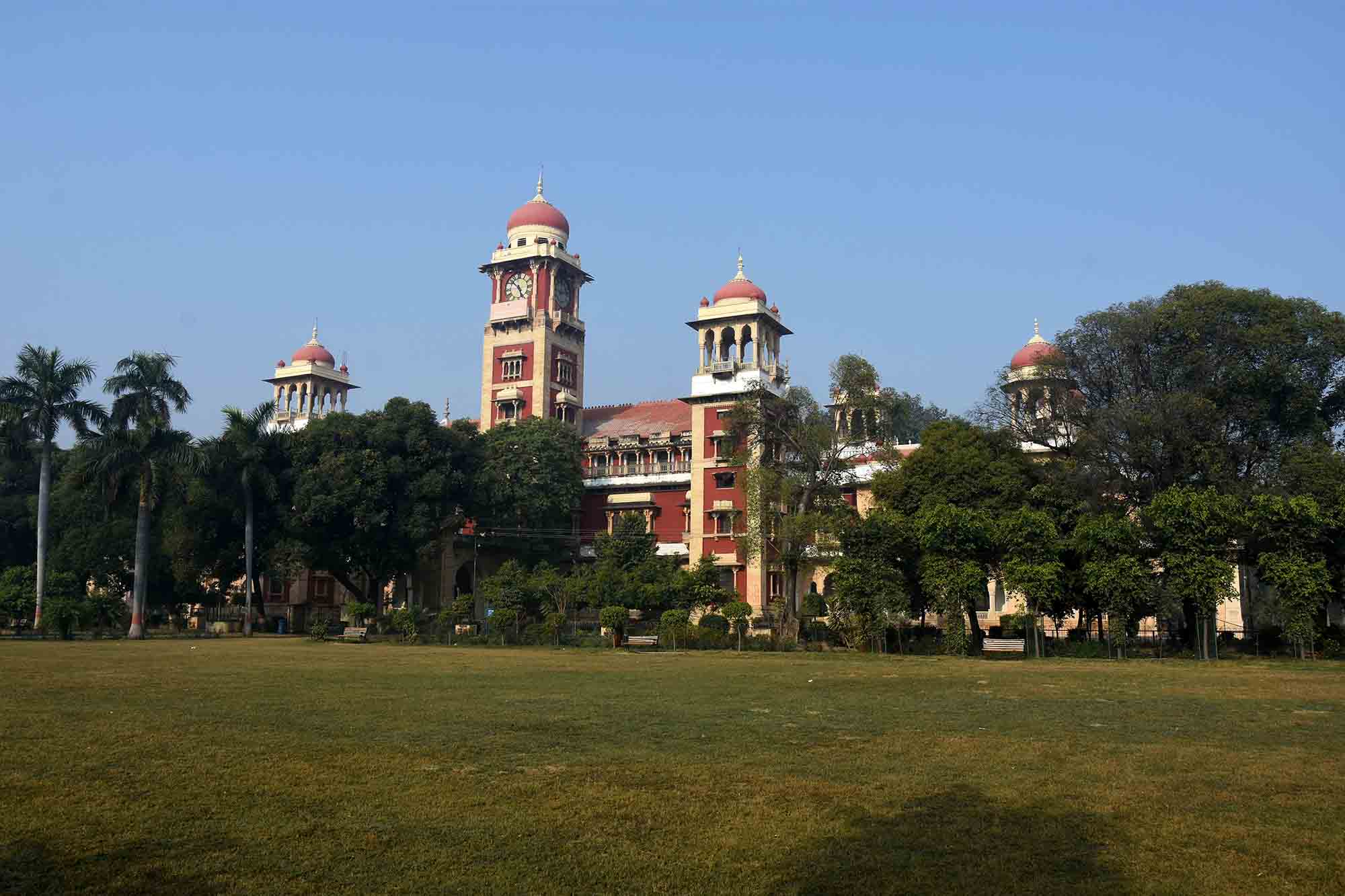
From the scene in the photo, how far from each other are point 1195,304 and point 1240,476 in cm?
653

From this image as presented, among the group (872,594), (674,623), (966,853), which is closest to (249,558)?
(674,623)

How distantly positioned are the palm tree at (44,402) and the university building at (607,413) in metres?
22.1

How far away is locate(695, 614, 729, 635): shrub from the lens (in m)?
41.8

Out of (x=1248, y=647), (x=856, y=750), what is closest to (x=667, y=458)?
(x=1248, y=647)

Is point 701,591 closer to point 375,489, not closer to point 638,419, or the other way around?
point 375,489

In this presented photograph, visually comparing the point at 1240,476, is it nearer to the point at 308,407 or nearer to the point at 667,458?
the point at 667,458

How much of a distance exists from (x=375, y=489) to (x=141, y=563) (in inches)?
444

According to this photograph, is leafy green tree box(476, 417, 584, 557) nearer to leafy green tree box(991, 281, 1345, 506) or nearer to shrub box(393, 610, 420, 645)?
shrub box(393, 610, 420, 645)

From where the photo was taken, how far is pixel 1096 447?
39594 millimetres

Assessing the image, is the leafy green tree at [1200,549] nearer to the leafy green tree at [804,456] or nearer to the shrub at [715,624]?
the leafy green tree at [804,456]

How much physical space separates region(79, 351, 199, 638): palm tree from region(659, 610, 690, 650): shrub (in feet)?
72.6

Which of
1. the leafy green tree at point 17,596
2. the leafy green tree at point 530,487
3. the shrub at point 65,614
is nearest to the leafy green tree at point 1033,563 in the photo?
the leafy green tree at point 530,487

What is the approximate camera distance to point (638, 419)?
73688mm

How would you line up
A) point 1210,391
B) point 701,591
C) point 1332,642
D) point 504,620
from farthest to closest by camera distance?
point 701,591, point 504,620, point 1210,391, point 1332,642
